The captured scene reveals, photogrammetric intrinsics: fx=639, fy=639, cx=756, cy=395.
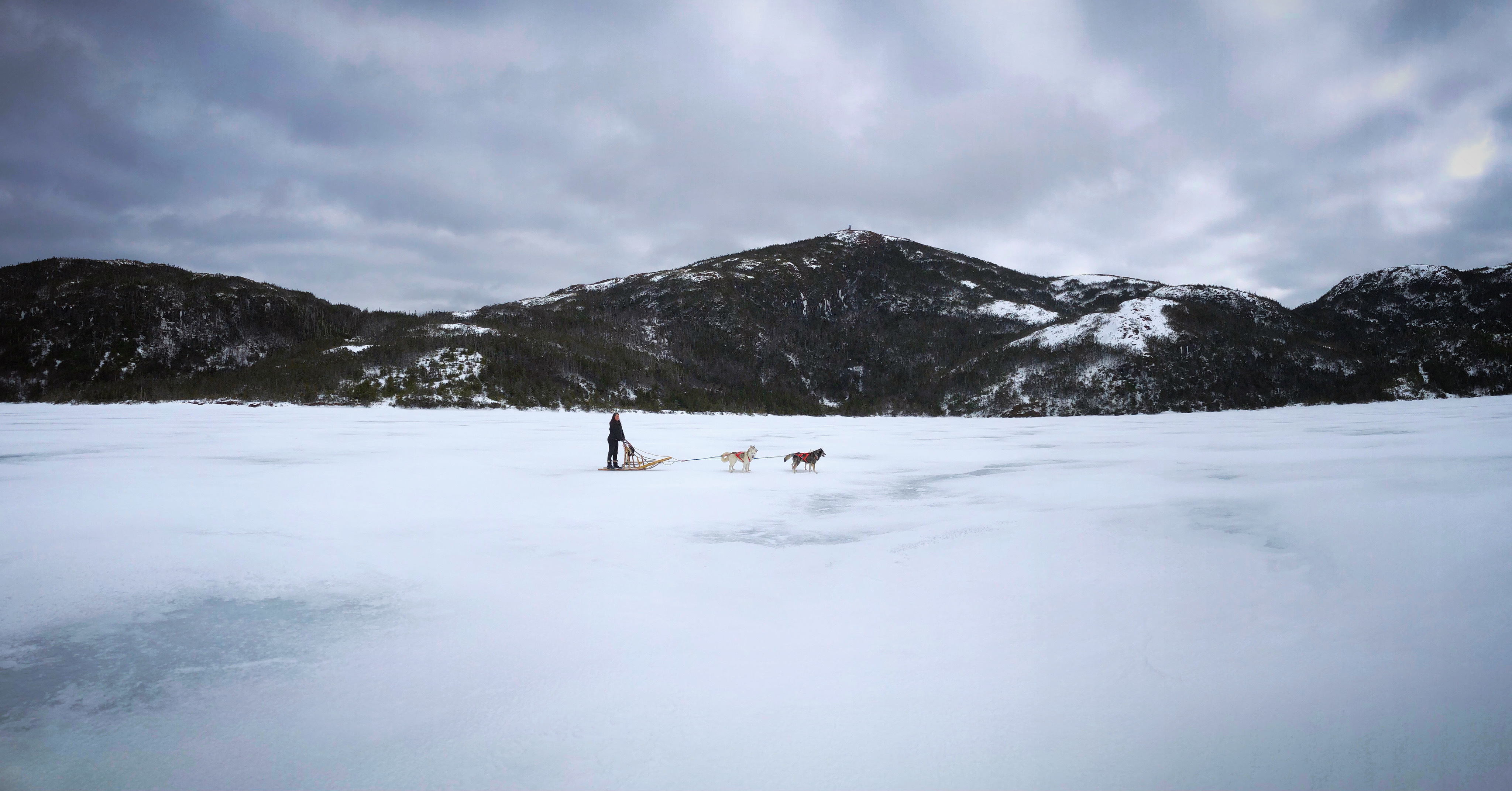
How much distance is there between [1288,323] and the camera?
164000 mm

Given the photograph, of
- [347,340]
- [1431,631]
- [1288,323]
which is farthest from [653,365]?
[1288,323]

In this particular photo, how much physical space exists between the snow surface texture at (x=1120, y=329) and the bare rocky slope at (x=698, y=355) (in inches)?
18.1

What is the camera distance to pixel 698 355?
547ft

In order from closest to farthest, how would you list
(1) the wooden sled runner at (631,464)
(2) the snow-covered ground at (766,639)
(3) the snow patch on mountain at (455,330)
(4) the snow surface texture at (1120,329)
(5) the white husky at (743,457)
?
(2) the snow-covered ground at (766,639) < (5) the white husky at (743,457) < (1) the wooden sled runner at (631,464) < (3) the snow patch on mountain at (455,330) < (4) the snow surface texture at (1120,329)

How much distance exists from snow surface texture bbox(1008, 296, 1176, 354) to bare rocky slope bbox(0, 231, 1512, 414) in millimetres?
459

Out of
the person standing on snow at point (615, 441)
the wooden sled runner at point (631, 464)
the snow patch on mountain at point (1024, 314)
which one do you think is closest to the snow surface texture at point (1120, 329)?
the snow patch on mountain at point (1024, 314)

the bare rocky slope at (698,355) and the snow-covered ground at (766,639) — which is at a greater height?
the bare rocky slope at (698,355)

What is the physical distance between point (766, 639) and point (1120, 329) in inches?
5828

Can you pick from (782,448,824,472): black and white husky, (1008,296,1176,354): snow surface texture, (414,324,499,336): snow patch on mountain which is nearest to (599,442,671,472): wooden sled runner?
(782,448,824,472): black and white husky

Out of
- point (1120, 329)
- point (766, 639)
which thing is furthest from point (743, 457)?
point (1120, 329)

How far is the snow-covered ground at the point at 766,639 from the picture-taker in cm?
358

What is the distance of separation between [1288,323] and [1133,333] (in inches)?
2727

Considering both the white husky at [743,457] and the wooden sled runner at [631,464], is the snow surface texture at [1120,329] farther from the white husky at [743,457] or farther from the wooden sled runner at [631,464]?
the wooden sled runner at [631,464]

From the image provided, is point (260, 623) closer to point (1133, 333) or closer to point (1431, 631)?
point (1431, 631)
